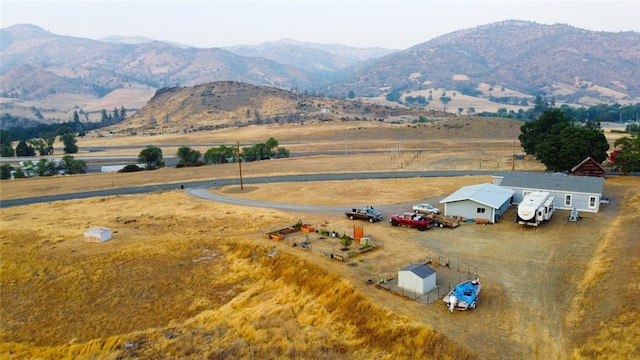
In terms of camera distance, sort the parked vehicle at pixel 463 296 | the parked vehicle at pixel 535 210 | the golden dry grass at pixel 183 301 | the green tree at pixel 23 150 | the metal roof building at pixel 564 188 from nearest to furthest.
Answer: the golden dry grass at pixel 183 301, the parked vehicle at pixel 463 296, the parked vehicle at pixel 535 210, the metal roof building at pixel 564 188, the green tree at pixel 23 150

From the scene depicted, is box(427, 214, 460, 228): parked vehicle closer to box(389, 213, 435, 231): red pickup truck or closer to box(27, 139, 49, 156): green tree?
box(389, 213, 435, 231): red pickup truck

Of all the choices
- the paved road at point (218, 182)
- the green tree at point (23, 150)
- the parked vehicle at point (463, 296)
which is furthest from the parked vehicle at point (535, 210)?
the green tree at point (23, 150)

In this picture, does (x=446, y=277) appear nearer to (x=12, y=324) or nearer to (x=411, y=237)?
(x=411, y=237)

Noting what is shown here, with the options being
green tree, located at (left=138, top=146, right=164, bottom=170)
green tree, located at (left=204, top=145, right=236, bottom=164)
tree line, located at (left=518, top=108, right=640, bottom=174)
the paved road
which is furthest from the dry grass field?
green tree, located at (left=204, top=145, right=236, bottom=164)

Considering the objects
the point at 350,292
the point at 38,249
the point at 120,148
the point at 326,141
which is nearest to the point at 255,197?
the point at 38,249

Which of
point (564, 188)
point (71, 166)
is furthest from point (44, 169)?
point (564, 188)

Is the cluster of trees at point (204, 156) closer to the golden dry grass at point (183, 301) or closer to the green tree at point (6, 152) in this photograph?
the golden dry grass at point (183, 301)
